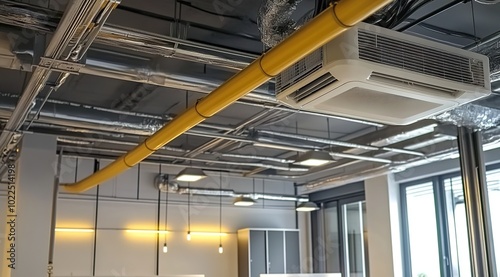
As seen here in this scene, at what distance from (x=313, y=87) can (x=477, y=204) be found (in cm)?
279

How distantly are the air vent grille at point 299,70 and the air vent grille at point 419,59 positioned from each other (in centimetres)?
22

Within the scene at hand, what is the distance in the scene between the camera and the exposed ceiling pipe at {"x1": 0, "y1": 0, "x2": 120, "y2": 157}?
8.93 ft

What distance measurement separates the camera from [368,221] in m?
8.11

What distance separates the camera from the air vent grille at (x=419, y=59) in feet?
8.78

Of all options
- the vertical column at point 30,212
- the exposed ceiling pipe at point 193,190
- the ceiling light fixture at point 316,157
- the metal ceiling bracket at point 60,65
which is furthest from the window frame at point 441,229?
the metal ceiling bracket at point 60,65

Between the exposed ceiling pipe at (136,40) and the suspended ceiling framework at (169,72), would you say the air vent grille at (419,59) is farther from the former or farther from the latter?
the exposed ceiling pipe at (136,40)

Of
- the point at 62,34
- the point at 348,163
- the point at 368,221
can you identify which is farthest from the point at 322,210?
the point at 62,34

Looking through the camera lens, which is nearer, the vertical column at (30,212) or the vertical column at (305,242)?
the vertical column at (30,212)

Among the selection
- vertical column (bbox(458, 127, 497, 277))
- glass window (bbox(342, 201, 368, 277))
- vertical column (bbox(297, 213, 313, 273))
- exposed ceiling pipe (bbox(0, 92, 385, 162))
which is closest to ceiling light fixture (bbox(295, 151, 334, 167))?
exposed ceiling pipe (bbox(0, 92, 385, 162))

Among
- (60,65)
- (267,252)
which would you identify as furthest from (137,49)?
(267,252)

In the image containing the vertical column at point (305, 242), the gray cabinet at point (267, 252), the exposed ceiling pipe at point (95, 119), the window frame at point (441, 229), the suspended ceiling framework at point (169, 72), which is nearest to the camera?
the suspended ceiling framework at point (169, 72)

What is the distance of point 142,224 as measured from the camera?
27.6 feet

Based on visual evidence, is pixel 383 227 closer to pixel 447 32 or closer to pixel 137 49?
pixel 447 32

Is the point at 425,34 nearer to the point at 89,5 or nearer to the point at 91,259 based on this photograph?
the point at 89,5
